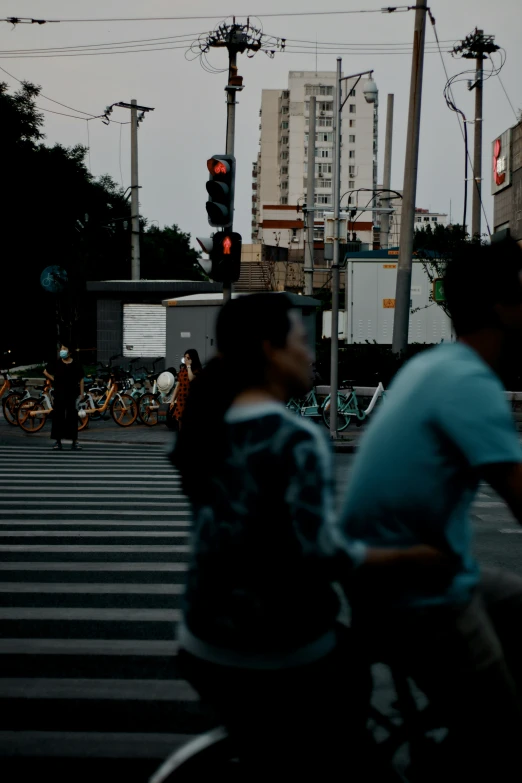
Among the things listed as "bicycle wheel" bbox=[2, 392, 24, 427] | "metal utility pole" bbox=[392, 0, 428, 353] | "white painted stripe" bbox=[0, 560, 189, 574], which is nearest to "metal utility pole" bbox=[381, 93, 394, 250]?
"metal utility pole" bbox=[392, 0, 428, 353]

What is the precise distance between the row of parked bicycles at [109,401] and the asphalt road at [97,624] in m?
8.97

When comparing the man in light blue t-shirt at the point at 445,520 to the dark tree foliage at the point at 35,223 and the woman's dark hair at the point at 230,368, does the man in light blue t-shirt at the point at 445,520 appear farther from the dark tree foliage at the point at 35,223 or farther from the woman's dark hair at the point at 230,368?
the dark tree foliage at the point at 35,223

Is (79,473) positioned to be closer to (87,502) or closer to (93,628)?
(87,502)

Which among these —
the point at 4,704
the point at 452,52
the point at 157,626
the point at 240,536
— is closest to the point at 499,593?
the point at 240,536

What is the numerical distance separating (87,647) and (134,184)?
3633cm

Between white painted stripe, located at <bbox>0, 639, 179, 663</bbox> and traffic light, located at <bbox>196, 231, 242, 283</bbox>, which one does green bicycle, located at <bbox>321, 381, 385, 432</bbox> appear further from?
white painted stripe, located at <bbox>0, 639, 179, 663</bbox>

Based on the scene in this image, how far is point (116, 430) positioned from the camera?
71.7ft

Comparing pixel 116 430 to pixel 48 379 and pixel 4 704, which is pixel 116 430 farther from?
pixel 4 704

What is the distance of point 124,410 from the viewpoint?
22375 millimetres

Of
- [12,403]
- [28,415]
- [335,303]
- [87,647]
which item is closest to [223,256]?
[335,303]

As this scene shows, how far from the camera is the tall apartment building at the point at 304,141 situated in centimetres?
12950

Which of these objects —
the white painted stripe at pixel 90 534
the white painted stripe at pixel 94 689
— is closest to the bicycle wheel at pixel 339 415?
the white painted stripe at pixel 90 534

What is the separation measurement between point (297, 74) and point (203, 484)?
132315 mm

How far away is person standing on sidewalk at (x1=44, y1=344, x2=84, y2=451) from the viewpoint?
17453 millimetres
